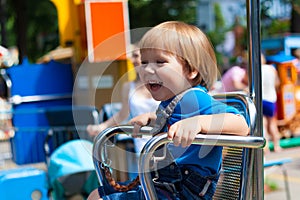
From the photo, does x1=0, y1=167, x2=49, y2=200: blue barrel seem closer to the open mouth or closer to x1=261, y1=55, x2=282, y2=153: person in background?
the open mouth

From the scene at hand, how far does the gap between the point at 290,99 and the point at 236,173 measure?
7492mm

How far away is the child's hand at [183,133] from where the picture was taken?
183cm

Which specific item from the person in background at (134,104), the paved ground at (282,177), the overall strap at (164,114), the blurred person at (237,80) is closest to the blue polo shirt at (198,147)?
the overall strap at (164,114)

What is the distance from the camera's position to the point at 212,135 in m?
1.89

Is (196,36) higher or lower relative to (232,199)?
higher

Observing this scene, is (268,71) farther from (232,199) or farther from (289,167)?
(232,199)

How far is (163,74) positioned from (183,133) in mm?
306

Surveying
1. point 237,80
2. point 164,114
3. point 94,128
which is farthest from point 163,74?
point 237,80

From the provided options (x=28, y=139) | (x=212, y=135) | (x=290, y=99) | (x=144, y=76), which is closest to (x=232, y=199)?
(x=212, y=135)

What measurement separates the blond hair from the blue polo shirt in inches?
3.8

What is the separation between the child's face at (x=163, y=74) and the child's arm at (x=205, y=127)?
21cm

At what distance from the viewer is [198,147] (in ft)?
6.93

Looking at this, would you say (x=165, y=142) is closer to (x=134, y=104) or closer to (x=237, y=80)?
(x=134, y=104)

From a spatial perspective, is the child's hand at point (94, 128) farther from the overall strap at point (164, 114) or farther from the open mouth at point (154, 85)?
the open mouth at point (154, 85)
